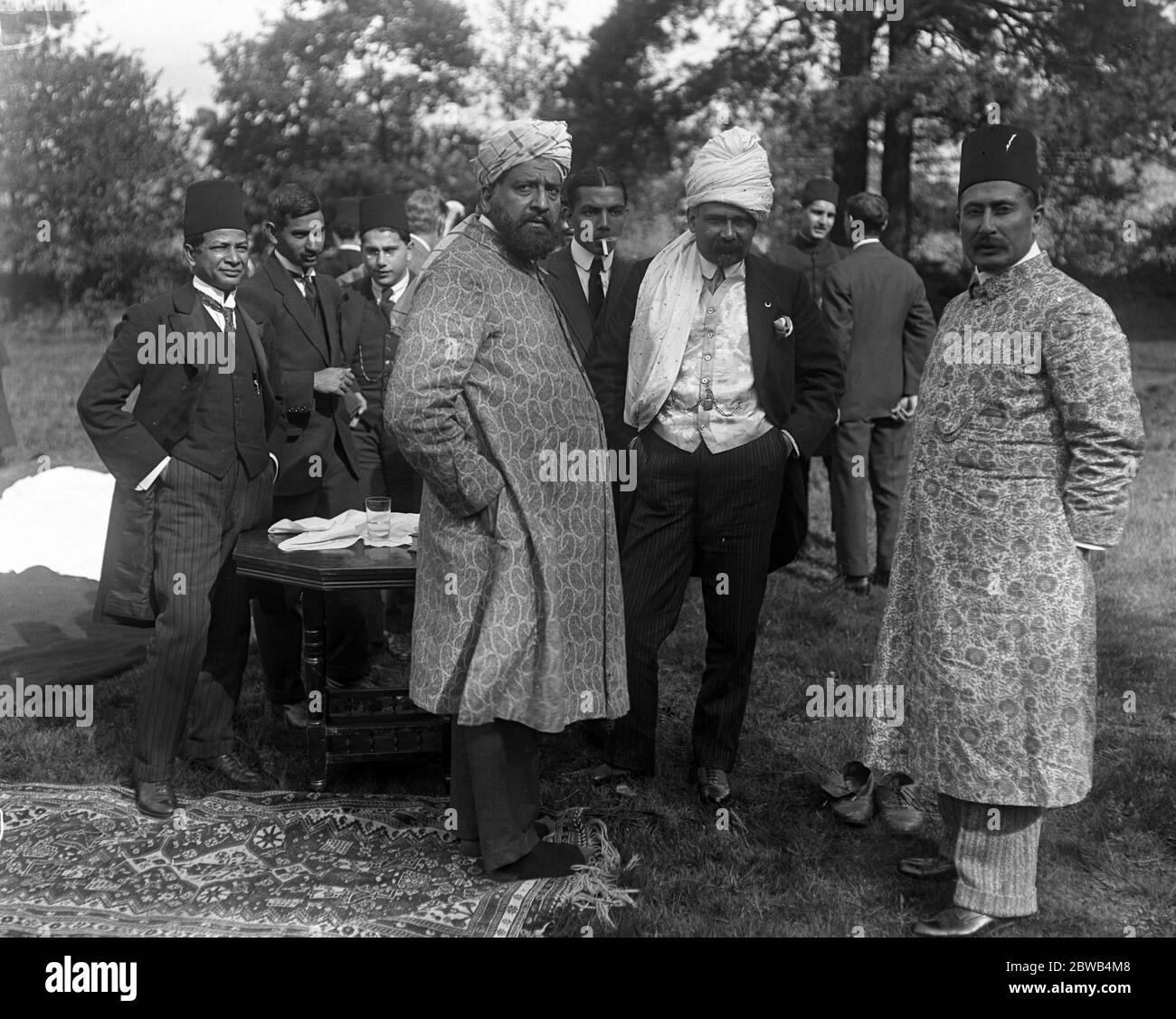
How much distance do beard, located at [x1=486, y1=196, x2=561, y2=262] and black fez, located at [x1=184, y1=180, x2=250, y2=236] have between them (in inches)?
47.8

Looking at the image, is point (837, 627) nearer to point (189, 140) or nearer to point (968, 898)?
point (968, 898)

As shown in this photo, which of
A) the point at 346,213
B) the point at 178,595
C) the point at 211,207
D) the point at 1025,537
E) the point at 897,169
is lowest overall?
the point at 178,595

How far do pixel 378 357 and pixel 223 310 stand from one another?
1.42m

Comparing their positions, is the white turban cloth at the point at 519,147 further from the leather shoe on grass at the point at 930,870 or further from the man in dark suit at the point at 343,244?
the man in dark suit at the point at 343,244

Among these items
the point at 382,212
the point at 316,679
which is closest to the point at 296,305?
the point at 382,212

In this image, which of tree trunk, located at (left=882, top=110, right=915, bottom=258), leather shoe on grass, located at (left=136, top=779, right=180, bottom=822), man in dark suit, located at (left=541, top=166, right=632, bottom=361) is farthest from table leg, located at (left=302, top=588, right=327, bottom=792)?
tree trunk, located at (left=882, top=110, right=915, bottom=258)

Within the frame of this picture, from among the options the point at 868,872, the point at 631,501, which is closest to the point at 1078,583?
the point at 868,872

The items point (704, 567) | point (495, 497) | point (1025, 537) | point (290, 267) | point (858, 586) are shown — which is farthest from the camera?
point (858, 586)

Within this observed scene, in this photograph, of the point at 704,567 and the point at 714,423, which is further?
the point at 704,567

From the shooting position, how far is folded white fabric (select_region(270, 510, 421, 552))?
15.3ft

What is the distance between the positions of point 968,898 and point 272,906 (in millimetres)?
1995

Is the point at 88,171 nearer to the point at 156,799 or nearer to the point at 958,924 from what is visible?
the point at 156,799

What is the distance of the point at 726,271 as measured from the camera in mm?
4633

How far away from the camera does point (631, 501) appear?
4.80 metres
